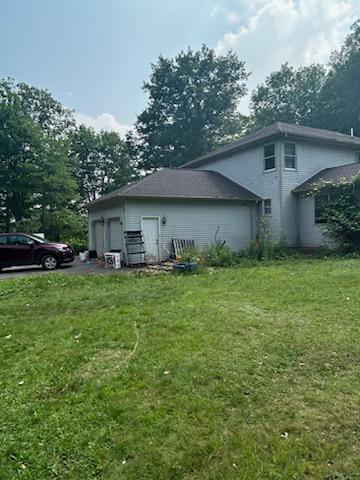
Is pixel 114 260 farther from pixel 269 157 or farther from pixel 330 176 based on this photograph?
pixel 330 176

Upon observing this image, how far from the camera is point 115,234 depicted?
15.3 metres

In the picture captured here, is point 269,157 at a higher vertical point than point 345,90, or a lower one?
lower

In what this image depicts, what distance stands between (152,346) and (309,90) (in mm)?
33780

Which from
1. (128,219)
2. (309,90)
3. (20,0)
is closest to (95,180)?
(309,90)

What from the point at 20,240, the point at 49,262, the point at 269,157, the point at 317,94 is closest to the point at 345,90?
the point at 317,94

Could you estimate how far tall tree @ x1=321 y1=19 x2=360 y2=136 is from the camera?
27312 mm

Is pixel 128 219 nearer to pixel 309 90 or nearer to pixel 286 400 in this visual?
pixel 286 400

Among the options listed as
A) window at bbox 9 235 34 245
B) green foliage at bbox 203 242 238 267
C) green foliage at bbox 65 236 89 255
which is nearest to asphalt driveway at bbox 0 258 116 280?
window at bbox 9 235 34 245

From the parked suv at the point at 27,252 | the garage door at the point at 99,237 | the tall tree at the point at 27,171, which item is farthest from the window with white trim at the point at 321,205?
the tall tree at the point at 27,171

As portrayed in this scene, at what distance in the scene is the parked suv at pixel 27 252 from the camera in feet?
41.7

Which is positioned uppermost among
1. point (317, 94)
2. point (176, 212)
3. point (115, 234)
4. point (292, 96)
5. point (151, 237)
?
point (292, 96)

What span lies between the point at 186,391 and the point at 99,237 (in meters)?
15.1

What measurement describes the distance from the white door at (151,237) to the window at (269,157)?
5.96 metres

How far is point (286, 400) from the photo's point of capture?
2.83 m
